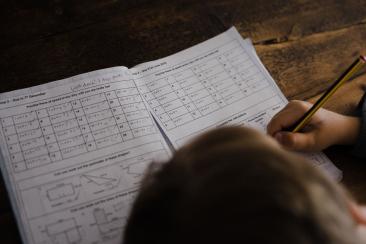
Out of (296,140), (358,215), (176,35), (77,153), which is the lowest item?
(358,215)

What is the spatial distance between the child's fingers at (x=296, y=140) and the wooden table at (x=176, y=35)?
40 millimetres

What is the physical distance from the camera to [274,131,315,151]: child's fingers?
71 cm

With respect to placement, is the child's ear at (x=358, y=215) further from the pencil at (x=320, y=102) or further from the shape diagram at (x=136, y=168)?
the shape diagram at (x=136, y=168)

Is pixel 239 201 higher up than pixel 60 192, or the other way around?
pixel 60 192

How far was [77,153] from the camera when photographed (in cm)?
68

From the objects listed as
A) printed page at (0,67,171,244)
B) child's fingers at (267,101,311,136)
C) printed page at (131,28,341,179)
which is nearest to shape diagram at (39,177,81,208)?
printed page at (0,67,171,244)

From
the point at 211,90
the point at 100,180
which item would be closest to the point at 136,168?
the point at 100,180

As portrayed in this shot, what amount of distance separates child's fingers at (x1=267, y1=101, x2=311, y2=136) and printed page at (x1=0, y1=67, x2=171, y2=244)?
16 centimetres

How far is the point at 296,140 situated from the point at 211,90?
0.54ft

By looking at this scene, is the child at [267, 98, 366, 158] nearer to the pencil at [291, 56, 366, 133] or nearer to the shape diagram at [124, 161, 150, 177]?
the pencil at [291, 56, 366, 133]

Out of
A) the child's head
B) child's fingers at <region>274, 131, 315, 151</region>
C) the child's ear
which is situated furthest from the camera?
child's fingers at <region>274, 131, 315, 151</region>

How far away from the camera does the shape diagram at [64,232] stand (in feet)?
1.96

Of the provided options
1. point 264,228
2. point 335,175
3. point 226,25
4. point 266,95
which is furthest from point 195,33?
point 264,228

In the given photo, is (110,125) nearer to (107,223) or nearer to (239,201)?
(107,223)
